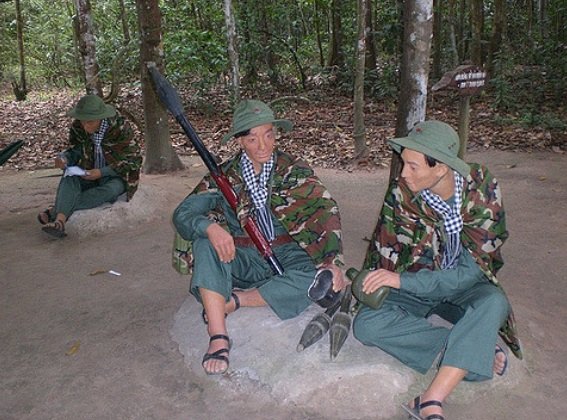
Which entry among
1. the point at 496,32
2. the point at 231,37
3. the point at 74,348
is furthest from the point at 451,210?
the point at 496,32

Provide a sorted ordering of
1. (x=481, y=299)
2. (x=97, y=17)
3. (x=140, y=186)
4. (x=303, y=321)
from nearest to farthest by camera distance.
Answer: (x=481, y=299) < (x=303, y=321) < (x=140, y=186) < (x=97, y=17)

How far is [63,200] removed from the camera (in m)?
5.39

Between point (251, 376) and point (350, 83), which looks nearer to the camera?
point (251, 376)

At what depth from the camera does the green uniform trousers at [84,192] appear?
5391 mm

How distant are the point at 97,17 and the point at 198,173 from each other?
9181mm

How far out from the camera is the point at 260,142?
3.18m

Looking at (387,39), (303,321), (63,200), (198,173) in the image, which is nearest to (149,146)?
(198,173)

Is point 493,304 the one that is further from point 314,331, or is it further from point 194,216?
point 194,216

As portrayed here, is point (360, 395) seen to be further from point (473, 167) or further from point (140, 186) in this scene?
point (140, 186)

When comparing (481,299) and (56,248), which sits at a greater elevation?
(481,299)

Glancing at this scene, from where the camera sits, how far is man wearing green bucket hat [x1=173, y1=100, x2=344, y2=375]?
3.02 meters

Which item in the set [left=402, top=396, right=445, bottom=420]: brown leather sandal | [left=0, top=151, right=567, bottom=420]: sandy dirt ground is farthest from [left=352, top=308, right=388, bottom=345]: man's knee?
[left=402, top=396, right=445, bottom=420]: brown leather sandal

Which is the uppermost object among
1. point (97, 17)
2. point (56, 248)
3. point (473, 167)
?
point (97, 17)

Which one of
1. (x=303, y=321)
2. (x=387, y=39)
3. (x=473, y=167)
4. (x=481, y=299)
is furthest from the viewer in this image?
(x=387, y=39)
